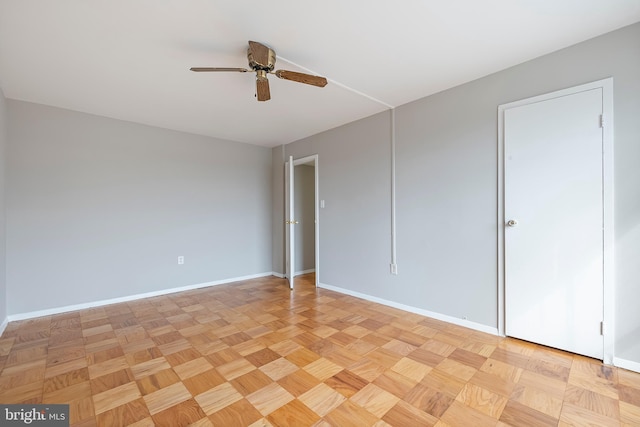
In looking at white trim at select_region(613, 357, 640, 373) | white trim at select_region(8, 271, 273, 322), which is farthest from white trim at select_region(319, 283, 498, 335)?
white trim at select_region(8, 271, 273, 322)

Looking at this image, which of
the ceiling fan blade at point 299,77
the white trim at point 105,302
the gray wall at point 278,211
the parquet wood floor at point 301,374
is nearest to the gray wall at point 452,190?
the parquet wood floor at point 301,374

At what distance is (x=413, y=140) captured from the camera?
302cm

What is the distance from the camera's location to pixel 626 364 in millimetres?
1848

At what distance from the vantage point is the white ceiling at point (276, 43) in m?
1.66

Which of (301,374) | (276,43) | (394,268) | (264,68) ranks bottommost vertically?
(301,374)

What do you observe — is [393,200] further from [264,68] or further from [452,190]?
[264,68]

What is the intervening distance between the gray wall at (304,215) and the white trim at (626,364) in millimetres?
4031

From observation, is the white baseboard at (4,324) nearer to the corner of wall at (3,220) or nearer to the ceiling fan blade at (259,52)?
the corner of wall at (3,220)

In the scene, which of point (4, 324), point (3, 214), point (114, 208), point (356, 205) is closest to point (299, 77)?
point (356, 205)

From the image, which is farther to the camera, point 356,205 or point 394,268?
point 356,205

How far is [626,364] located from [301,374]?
7.39ft

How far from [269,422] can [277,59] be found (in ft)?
8.15

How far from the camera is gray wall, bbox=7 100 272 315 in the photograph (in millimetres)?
2945

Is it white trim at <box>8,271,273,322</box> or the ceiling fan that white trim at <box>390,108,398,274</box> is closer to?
the ceiling fan
